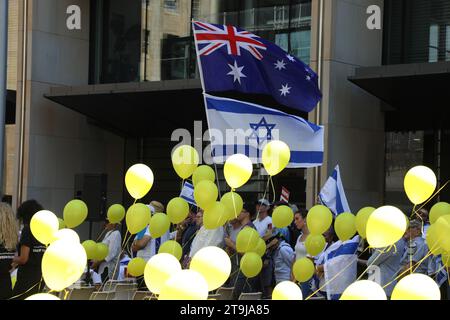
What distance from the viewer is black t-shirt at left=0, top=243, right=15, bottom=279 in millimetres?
8109

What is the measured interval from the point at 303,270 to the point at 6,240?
3.02 m

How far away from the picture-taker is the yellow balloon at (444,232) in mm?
7797

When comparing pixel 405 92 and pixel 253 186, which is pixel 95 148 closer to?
pixel 253 186

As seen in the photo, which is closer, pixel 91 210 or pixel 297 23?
pixel 91 210

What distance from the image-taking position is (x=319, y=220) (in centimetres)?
953

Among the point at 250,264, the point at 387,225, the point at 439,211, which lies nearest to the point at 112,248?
the point at 250,264

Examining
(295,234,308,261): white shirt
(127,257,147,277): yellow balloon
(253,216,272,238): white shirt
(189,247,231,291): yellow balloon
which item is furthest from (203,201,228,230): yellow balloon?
(189,247,231,291): yellow balloon

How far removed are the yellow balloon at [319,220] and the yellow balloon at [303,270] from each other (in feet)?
1.12

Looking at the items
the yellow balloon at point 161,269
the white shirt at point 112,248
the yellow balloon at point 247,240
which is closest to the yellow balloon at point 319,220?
the yellow balloon at point 247,240

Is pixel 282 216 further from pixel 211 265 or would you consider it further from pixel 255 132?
pixel 211 265

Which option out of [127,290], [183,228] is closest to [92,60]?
[183,228]

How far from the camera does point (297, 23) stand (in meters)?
18.7

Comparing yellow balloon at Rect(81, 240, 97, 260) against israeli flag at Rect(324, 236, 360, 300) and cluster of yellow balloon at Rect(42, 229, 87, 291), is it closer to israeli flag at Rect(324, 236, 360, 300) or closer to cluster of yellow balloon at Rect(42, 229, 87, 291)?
israeli flag at Rect(324, 236, 360, 300)

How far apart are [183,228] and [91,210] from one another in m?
3.91
